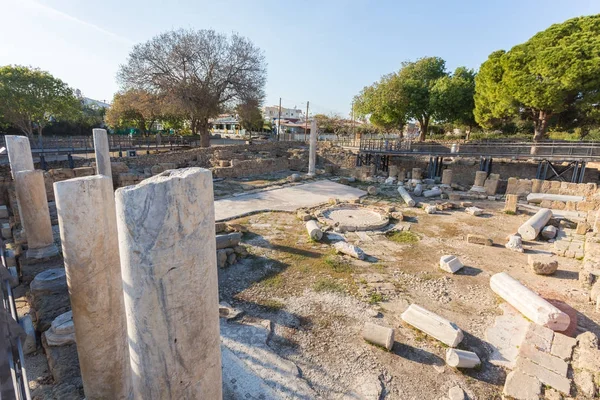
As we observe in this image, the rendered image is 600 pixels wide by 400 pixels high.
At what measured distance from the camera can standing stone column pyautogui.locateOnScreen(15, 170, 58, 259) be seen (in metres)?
6.54

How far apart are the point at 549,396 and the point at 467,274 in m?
3.52

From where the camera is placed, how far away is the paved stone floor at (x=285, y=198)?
11641mm

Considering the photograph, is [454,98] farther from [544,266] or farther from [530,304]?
[530,304]

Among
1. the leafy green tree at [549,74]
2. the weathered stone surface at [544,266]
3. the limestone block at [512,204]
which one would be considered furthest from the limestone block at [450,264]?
the leafy green tree at [549,74]

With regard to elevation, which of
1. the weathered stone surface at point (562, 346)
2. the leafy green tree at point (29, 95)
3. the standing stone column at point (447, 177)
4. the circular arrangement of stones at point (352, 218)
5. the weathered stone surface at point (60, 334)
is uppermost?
the leafy green tree at point (29, 95)

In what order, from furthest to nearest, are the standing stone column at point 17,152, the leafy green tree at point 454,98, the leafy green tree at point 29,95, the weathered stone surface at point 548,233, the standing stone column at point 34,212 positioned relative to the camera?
the leafy green tree at point 454,98 → the leafy green tree at point 29,95 → the weathered stone surface at point 548,233 → the standing stone column at point 17,152 → the standing stone column at point 34,212

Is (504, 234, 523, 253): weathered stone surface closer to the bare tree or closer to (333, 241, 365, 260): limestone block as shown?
(333, 241, 365, 260): limestone block

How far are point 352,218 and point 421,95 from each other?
23089mm

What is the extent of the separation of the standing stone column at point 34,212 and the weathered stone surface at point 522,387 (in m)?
8.54

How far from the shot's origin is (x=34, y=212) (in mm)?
6605

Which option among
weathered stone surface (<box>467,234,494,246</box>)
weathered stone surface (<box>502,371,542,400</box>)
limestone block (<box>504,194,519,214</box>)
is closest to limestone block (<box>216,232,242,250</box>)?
weathered stone surface (<box>502,371,542,400</box>)

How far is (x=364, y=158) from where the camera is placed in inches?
919

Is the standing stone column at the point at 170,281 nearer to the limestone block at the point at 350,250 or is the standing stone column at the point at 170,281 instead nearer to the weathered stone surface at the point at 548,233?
the limestone block at the point at 350,250

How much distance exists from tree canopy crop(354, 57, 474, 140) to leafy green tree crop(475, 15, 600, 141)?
3.35 metres
